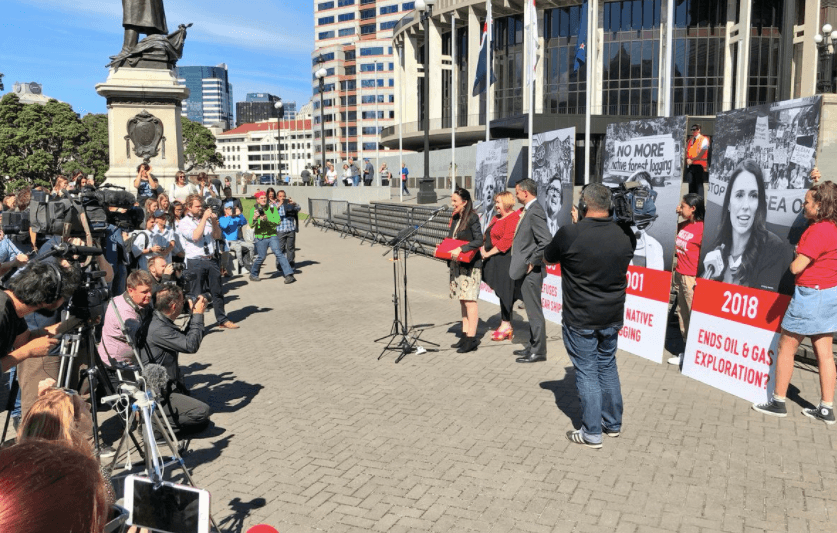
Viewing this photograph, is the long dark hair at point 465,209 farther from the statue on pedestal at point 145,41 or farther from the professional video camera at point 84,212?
the statue on pedestal at point 145,41

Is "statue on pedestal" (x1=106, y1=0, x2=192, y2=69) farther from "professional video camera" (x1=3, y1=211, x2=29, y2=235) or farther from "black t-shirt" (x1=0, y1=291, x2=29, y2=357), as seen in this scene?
"black t-shirt" (x1=0, y1=291, x2=29, y2=357)

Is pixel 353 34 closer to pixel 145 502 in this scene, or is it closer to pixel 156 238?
pixel 156 238

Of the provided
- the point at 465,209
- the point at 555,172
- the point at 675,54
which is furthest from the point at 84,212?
the point at 675,54

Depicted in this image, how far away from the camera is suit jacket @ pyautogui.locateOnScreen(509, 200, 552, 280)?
26.5ft

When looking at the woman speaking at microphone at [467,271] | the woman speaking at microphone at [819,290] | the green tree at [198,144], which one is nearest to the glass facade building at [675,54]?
the woman speaking at microphone at [467,271]

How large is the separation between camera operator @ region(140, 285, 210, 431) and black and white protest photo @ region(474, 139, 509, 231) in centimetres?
720

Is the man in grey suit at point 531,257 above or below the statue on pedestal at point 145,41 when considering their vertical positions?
below

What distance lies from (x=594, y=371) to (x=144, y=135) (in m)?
18.4

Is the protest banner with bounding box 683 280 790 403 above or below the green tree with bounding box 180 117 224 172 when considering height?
below

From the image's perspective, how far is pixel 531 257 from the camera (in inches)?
315

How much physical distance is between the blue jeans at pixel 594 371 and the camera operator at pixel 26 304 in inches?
153

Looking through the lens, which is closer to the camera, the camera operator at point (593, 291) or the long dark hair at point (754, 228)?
the camera operator at point (593, 291)

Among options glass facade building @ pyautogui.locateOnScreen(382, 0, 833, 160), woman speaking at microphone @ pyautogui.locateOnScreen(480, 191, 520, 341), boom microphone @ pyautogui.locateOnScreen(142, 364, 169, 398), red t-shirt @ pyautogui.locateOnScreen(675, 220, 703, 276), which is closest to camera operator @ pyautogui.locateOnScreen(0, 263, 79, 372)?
boom microphone @ pyautogui.locateOnScreen(142, 364, 169, 398)

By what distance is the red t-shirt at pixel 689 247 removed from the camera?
7.91m
